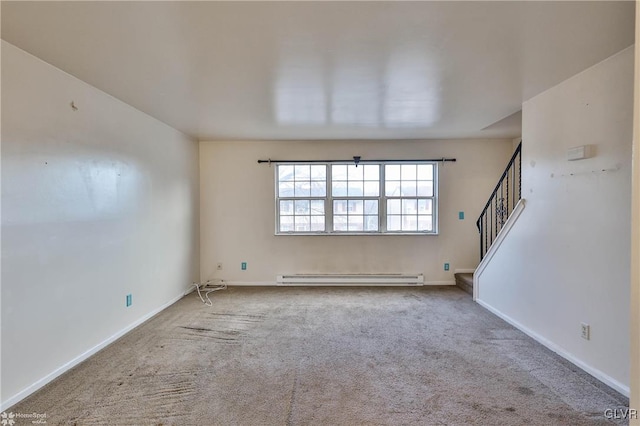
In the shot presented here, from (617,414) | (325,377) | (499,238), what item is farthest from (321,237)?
(617,414)

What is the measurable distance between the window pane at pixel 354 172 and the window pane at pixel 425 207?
1069 millimetres

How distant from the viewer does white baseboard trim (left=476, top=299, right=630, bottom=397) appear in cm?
214

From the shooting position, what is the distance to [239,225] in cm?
511

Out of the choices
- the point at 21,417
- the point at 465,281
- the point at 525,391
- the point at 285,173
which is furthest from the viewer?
the point at 285,173

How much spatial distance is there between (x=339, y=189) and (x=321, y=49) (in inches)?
126

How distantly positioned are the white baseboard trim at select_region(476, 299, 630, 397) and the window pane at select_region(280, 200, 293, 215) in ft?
10.4

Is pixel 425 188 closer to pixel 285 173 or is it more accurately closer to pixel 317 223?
pixel 317 223

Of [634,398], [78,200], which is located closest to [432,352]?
[634,398]

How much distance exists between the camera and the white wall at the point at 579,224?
214 centimetres

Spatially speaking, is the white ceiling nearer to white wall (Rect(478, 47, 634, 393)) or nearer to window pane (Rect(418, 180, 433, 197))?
white wall (Rect(478, 47, 634, 393))

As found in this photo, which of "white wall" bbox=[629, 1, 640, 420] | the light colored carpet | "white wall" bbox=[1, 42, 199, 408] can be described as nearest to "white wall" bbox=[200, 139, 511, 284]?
"white wall" bbox=[1, 42, 199, 408]

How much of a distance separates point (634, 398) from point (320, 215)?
14.2 feet

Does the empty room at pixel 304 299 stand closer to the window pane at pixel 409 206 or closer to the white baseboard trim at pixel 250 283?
the white baseboard trim at pixel 250 283

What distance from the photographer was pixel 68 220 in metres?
2.47
